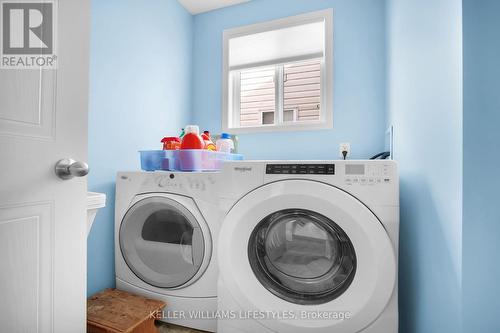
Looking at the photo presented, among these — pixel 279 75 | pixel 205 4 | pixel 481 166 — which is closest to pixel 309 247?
pixel 481 166

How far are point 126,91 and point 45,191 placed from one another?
49.9 inches

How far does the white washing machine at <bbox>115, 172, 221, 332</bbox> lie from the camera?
119cm

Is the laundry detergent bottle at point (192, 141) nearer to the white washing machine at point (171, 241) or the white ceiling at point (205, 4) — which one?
the white washing machine at point (171, 241)

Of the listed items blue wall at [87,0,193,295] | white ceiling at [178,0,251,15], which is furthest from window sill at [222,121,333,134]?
white ceiling at [178,0,251,15]

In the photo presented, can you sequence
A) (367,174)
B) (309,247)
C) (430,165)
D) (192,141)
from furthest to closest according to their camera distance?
(192,141), (309,247), (367,174), (430,165)

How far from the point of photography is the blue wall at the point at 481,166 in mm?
501

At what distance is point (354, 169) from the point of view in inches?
34.5

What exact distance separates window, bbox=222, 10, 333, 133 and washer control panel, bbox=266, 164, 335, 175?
1.10 metres

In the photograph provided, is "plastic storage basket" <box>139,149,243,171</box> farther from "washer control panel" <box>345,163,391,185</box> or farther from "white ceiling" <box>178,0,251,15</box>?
"white ceiling" <box>178,0,251,15</box>

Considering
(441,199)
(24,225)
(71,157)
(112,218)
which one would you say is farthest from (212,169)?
(441,199)

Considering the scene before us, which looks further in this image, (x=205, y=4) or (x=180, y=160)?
(x=205, y=4)

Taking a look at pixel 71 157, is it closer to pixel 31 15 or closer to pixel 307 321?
pixel 31 15

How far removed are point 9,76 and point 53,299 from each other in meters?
0.51

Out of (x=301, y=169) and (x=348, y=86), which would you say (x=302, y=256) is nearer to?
(x=301, y=169)
